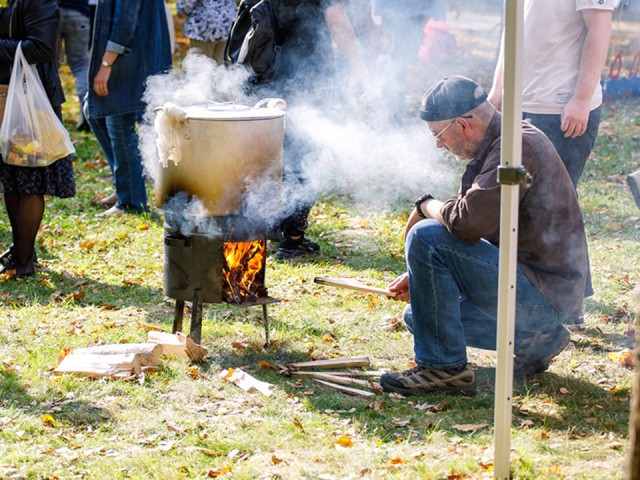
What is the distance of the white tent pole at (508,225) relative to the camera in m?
3.07

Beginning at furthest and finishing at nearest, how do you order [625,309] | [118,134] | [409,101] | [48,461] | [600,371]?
[409,101] → [118,134] → [625,309] → [600,371] → [48,461]

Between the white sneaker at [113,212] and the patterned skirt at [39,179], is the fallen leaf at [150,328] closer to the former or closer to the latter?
the patterned skirt at [39,179]

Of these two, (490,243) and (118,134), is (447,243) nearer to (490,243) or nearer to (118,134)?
(490,243)

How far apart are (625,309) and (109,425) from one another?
3301 millimetres

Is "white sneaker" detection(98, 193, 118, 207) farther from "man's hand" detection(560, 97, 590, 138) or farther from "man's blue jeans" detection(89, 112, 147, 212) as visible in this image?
"man's hand" detection(560, 97, 590, 138)

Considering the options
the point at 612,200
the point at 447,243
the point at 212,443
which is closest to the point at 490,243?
the point at 447,243

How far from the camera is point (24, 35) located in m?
6.13

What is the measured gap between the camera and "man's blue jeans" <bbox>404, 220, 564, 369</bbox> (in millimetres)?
4176

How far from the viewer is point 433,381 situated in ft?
14.3

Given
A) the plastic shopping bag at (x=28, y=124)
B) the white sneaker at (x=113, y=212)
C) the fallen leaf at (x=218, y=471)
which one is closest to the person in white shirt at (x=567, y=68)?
the fallen leaf at (x=218, y=471)

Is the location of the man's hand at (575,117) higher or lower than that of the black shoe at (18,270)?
higher

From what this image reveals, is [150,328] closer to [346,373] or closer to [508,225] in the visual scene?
[346,373]

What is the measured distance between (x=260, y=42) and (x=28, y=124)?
1760 mm

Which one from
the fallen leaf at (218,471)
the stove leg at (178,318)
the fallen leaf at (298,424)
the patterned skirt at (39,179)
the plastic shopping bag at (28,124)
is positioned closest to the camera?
the fallen leaf at (218,471)
